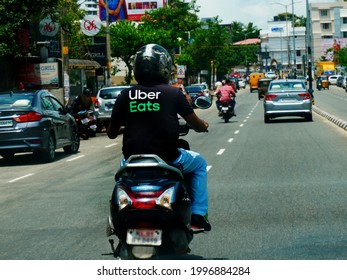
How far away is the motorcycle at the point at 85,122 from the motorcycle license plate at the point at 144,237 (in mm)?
21844

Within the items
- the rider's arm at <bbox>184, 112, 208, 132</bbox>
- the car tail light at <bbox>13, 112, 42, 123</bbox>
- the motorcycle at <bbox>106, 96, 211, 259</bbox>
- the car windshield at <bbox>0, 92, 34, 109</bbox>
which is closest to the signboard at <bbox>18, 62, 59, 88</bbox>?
the car windshield at <bbox>0, 92, 34, 109</bbox>

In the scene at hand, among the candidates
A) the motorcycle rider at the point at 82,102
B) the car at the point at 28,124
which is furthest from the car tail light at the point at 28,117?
the motorcycle rider at the point at 82,102

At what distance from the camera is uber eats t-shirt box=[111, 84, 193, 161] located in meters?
6.35

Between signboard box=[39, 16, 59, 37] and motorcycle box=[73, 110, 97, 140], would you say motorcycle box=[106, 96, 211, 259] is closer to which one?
motorcycle box=[73, 110, 97, 140]

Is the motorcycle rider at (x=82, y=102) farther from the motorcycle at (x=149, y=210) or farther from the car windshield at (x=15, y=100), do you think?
the motorcycle at (x=149, y=210)

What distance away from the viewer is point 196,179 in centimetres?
662

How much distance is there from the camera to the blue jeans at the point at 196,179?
653 centimetres

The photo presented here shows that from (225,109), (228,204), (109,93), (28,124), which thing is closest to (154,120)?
(228,204)

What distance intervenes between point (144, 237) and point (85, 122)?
2207cm

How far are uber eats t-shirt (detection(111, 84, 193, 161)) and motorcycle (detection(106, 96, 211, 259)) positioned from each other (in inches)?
12.9

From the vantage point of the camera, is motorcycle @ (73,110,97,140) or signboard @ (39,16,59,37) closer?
motorcycle @ (73,110,97,140)

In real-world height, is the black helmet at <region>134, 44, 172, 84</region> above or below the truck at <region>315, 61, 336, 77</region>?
above
